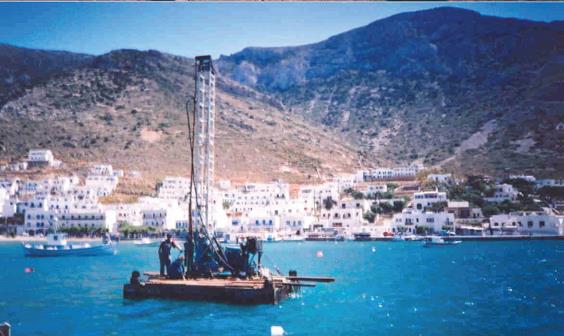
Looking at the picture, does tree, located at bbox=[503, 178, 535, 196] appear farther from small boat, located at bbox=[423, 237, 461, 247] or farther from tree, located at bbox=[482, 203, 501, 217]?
small boat, located at bbox=[423, 237, 461, 247]

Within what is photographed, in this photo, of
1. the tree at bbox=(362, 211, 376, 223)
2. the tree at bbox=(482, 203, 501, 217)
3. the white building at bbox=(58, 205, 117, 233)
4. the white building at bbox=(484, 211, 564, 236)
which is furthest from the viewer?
→ the tree at bbox=(362, 211, 376, 223)

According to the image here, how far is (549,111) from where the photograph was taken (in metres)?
86.1

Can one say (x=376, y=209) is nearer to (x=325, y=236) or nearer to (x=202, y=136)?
A: (x=325, y=236)

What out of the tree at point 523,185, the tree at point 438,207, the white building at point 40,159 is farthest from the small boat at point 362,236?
the white building at point 40,159

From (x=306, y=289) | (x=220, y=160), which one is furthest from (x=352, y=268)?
(x=220, y=160)

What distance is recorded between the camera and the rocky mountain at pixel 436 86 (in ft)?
295

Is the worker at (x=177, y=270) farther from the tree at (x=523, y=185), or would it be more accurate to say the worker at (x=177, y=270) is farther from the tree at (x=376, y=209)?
the tree at (x=523, y=185)

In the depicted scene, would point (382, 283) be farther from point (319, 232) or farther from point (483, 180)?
point (483, 180)

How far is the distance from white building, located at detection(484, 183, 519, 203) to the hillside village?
11 cm

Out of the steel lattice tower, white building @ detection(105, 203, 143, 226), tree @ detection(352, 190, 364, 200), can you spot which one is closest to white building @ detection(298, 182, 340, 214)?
tree @ detection(352, 190, 364, 200)

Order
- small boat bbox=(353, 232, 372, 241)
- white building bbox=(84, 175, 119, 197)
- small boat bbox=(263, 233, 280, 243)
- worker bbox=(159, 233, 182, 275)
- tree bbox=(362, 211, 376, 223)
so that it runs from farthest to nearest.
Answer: white building bbox=(84, 175, 119, 197), tree bbox=(362, 211, 376, 223), small boat bbox=(353, 232, 372, 241), small boat bbox=(263, 233, 280, 243), worker bbox=(159, 233, 182, 275)

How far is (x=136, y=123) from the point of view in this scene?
100875mm

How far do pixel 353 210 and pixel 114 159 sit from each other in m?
37.3

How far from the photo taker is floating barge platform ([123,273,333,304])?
56.8 ft
